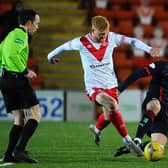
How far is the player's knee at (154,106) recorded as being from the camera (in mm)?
8625

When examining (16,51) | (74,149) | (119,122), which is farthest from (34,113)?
(74,149)

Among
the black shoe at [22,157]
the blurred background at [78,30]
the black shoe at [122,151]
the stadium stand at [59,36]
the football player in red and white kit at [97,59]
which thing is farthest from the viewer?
→ the stadium stand at [59,36]

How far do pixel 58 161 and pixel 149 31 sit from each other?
10916mm

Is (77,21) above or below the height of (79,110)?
above

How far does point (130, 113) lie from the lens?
1652 centimetres

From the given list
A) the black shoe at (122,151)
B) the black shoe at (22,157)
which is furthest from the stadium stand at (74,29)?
the black shoe at (22,157)

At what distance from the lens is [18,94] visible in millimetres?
8312

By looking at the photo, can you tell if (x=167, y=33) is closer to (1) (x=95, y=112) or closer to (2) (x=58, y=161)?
(1) (x=95, y=112)

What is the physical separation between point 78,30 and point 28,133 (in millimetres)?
10697

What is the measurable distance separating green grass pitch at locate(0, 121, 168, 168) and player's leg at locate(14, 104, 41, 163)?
0.67ft

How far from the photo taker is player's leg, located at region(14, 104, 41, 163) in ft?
27.3

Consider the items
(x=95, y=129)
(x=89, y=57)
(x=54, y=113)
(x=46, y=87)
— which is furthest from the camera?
(x=46, y=87)

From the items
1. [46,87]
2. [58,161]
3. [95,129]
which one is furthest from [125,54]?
[58,161]

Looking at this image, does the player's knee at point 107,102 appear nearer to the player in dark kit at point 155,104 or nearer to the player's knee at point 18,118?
the player in dark kit at point 155,104
